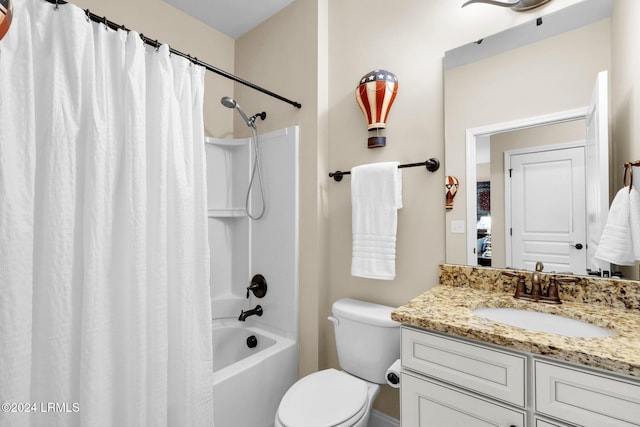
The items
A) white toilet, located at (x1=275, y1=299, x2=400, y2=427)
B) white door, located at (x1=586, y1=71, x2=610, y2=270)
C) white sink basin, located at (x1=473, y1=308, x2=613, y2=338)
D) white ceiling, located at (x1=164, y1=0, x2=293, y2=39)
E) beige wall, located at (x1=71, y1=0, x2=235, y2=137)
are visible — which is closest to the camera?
white sink basin, located at (x1=473, y1=308, x2=613, y2=338)

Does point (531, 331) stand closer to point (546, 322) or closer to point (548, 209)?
point (546, 322)

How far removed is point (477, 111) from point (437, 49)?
1.27 ft

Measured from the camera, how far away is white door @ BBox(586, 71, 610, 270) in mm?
1075

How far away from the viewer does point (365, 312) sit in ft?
4.93

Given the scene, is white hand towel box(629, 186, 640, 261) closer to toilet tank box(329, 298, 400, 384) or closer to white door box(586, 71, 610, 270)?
white door box(586, 71, 610, 270)

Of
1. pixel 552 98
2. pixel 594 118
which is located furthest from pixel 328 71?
pixel 594 118

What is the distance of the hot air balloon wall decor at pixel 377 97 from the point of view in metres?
1.53

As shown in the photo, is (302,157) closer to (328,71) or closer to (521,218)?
(328,71)

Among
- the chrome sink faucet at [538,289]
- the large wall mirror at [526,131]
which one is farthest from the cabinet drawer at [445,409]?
the large wall mirror at [526,131]

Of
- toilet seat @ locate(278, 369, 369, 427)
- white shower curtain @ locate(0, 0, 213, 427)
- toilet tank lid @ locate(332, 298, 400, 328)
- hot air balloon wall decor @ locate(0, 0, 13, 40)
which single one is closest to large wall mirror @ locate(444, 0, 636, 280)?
toilet tank lid @ locate(332, 298, 400, 328)

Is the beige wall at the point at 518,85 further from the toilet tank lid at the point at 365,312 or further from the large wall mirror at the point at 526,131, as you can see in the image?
the toilet tank lid at the point at 365,312

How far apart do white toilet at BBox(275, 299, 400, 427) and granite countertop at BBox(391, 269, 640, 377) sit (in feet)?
1.17

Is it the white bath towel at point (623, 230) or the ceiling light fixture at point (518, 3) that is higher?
the ceiling light fixture at point (518, 3)

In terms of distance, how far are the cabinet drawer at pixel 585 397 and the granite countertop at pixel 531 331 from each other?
0.04m
